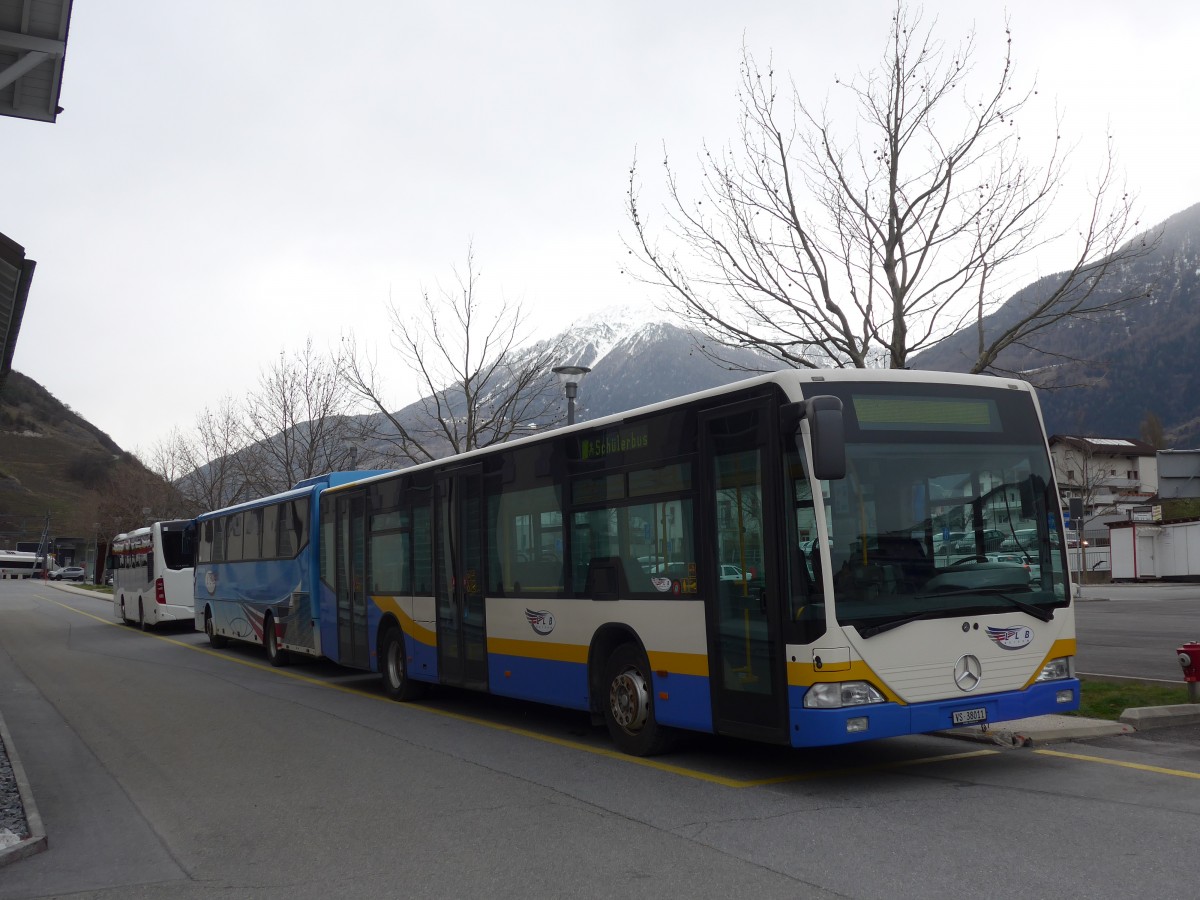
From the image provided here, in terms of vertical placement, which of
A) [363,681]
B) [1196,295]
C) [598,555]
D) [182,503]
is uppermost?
[1196,295]

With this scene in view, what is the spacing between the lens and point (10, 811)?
809cm

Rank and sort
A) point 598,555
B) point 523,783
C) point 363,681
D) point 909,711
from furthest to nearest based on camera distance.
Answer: point 363,681 < point 598,555 < point 523,783 < point 909,711

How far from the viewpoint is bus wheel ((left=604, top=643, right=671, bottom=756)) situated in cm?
951

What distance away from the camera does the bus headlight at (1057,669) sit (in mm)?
8477

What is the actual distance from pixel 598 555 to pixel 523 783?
88.5 inches

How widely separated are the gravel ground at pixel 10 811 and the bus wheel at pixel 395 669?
529 centimetres

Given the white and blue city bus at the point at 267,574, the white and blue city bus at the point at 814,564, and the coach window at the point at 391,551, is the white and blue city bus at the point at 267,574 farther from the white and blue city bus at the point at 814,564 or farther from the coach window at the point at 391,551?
the white and blue city bus at the point at 814,564

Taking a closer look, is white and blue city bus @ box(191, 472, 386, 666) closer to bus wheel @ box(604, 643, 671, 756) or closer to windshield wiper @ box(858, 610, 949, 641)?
bus wheel @ box(604, 643, 671, 756)

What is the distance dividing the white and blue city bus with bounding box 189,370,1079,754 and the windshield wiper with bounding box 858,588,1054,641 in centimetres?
1

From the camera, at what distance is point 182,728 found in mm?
12617

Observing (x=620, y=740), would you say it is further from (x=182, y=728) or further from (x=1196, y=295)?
(x=1196, y=295)

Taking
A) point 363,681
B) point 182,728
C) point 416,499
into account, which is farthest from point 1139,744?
point 363,681

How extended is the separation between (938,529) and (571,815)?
3.23m

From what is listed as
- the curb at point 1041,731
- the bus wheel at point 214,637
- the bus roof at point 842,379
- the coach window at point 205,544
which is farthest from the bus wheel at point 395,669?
the coach window at point 205,544
